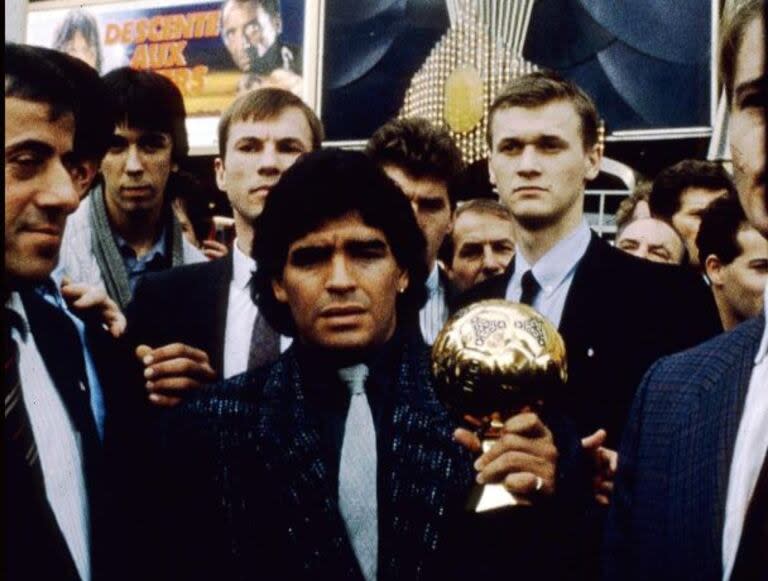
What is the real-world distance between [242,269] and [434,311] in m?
0.64

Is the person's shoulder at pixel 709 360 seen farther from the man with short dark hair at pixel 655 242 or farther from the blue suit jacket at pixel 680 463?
the man with short dark hair at pixel 655 242

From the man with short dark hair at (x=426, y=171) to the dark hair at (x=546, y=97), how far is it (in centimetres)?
32

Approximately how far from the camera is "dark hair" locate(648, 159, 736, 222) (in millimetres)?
3816

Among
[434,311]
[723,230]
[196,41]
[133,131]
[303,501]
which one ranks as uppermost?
[196,41]

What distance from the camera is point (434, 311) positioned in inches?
114

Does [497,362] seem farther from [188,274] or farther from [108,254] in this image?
[108,254]

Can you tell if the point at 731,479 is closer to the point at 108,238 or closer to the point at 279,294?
the point at 279,294

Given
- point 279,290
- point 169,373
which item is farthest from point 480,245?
point 169,373

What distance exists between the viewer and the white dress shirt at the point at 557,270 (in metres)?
2.38

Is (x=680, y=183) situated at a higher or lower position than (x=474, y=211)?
higher

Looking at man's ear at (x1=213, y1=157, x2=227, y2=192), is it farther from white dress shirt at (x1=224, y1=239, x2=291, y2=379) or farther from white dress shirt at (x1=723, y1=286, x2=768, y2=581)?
white dress shirt at (x1=723, y1=286, x2=768, y2=581)

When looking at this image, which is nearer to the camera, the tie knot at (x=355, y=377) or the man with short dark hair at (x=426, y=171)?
the tie knot at (x=355, y=377)

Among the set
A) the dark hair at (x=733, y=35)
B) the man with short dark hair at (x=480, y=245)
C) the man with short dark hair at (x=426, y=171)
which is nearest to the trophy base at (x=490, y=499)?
the dark hair at (x=733, y=35)

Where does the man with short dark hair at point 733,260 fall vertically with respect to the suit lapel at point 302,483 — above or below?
above
